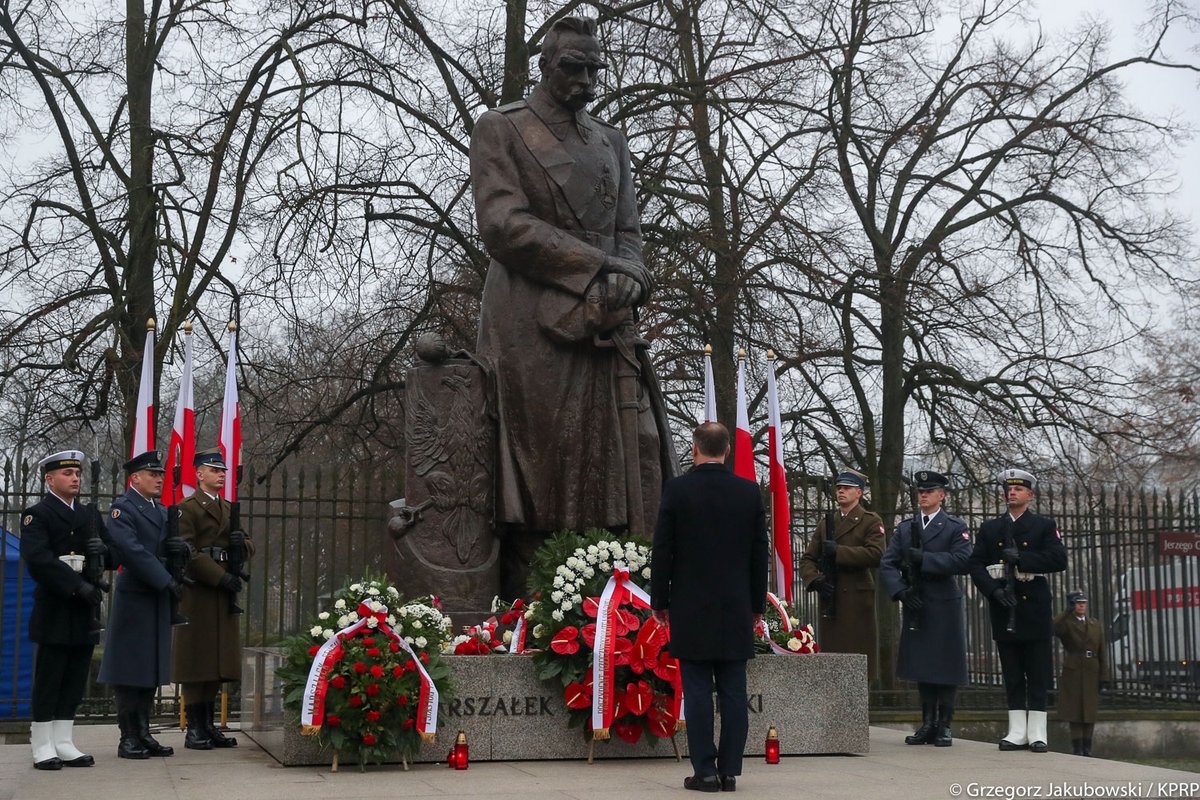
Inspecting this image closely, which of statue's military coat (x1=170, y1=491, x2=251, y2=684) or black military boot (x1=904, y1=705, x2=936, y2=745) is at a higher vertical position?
statue's military coat (x1=170, y1=491, x2=251, y2=684)

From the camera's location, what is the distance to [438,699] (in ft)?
22.4

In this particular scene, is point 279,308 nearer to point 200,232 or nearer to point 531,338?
point 200,232

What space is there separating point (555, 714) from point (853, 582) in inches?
131

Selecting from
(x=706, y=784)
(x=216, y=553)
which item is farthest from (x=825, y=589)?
(x=216, y=553)

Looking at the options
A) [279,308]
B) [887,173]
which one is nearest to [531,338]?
[279,308]

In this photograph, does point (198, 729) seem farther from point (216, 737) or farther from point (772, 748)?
point (772, 748)

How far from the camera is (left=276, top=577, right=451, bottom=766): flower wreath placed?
262 inches

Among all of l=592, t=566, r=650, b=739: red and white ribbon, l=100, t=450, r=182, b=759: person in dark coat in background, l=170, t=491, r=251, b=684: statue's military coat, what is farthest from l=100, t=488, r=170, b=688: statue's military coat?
l=592, t=566, r=650, b=739: red and white ribbon

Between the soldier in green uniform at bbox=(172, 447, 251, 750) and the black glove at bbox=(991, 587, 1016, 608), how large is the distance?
4449 mm

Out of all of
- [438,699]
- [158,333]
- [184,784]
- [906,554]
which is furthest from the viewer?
[158,333]

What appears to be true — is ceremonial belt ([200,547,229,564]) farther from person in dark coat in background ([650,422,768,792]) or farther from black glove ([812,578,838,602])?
black glove ([812,578,838,602])

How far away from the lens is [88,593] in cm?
730

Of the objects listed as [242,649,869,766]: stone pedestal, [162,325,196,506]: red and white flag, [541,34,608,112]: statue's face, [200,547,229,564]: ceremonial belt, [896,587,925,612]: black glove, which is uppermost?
[541,34,608,112]: statue's face

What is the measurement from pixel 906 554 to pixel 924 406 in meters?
9.23
